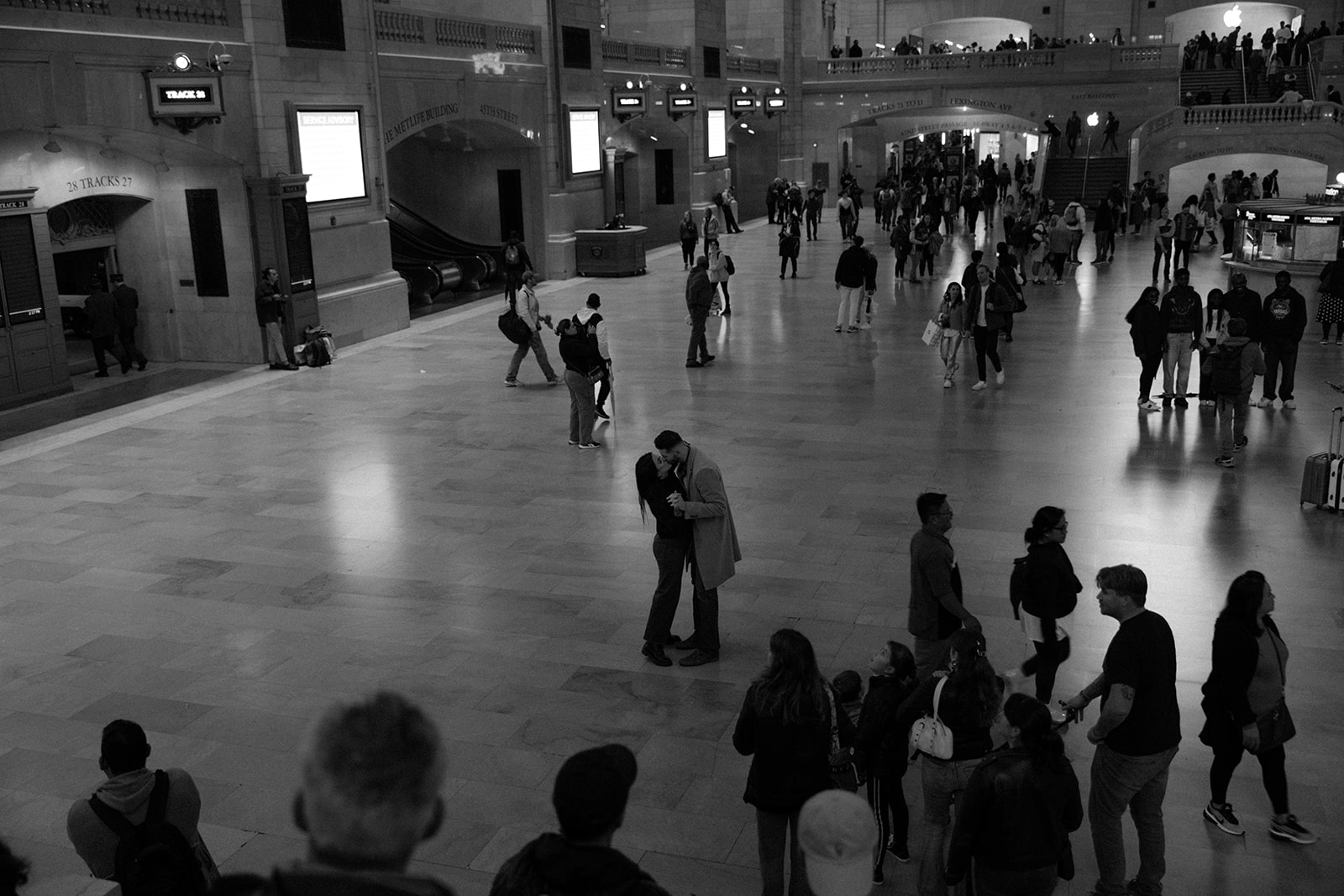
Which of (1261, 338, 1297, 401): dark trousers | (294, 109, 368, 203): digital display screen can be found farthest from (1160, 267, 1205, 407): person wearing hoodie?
(294, 109, 368, 203): digital display screen

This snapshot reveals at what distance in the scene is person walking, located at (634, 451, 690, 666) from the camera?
294 inches

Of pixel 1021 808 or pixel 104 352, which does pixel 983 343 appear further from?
pixel 104 352

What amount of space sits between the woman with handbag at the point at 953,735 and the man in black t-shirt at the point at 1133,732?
20.3 inches

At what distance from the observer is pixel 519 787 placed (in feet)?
20.8

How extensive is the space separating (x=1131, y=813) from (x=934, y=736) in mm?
1043

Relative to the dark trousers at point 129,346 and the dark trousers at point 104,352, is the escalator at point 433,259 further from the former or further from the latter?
the dark trousers at point 104,352

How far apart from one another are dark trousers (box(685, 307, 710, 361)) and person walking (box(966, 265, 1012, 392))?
3.59 m

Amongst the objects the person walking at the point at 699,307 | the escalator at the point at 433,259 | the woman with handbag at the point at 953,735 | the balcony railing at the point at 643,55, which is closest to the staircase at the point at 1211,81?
the balcony railing at the point at 643,55

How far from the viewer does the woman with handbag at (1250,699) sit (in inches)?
212

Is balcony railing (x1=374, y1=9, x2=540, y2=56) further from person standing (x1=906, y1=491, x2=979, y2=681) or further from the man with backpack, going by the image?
the man with backpack

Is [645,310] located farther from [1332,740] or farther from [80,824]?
[80,824]

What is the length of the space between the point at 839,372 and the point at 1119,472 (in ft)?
18.3

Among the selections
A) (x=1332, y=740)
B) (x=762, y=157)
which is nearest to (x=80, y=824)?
(x=1332, y=740)

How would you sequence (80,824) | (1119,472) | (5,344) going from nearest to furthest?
1. (80,824)
2. (1119,472)
3. (5,344)
